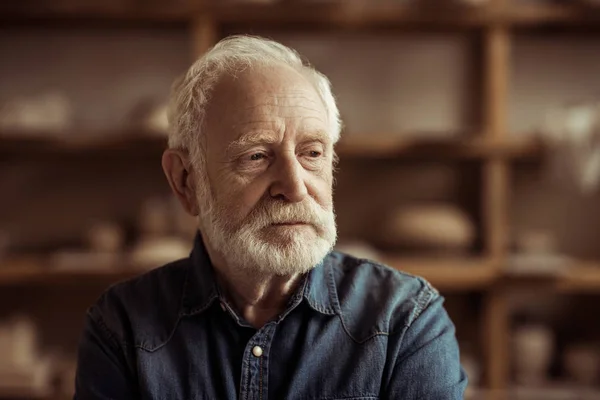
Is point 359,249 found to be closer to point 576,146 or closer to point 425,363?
point 576,146

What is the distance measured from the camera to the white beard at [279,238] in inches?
55.2

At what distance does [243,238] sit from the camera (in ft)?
4.64

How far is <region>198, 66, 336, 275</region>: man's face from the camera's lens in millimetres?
1407

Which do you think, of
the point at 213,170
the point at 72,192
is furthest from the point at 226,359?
the point at 72,192

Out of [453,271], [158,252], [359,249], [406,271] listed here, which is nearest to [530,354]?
[453,271]

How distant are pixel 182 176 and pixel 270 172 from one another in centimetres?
25

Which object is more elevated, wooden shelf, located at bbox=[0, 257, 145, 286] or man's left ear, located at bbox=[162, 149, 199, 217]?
man's left ear, located at bbox=[162, 149, 199, 217]

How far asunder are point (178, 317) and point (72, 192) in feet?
7.12

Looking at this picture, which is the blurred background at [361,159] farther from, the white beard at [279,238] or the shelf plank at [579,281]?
the white beard at [279,238]

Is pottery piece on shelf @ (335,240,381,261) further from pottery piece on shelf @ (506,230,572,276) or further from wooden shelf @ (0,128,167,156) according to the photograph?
wooden shelf @ (0,128,167,156)

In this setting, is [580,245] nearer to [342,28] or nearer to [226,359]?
[342,28]

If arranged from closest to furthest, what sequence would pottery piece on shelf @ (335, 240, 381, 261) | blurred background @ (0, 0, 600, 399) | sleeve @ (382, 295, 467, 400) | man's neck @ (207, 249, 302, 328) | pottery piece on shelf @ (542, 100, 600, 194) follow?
sleeve @ (382, 295, 467, 400)
man's neck @ (207, 249, 302, 328)
pottery piece on shelf @ (542, 100, 600, 194)
pottery piece on shelf @ (335, 240, 381, 261)
blurred background @ (0, 0, 600, 399)

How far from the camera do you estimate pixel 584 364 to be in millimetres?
3199

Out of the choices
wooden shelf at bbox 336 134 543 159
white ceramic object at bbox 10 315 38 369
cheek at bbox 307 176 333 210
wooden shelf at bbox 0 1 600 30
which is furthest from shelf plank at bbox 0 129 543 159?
cheek at bbox 307 176 333 210
